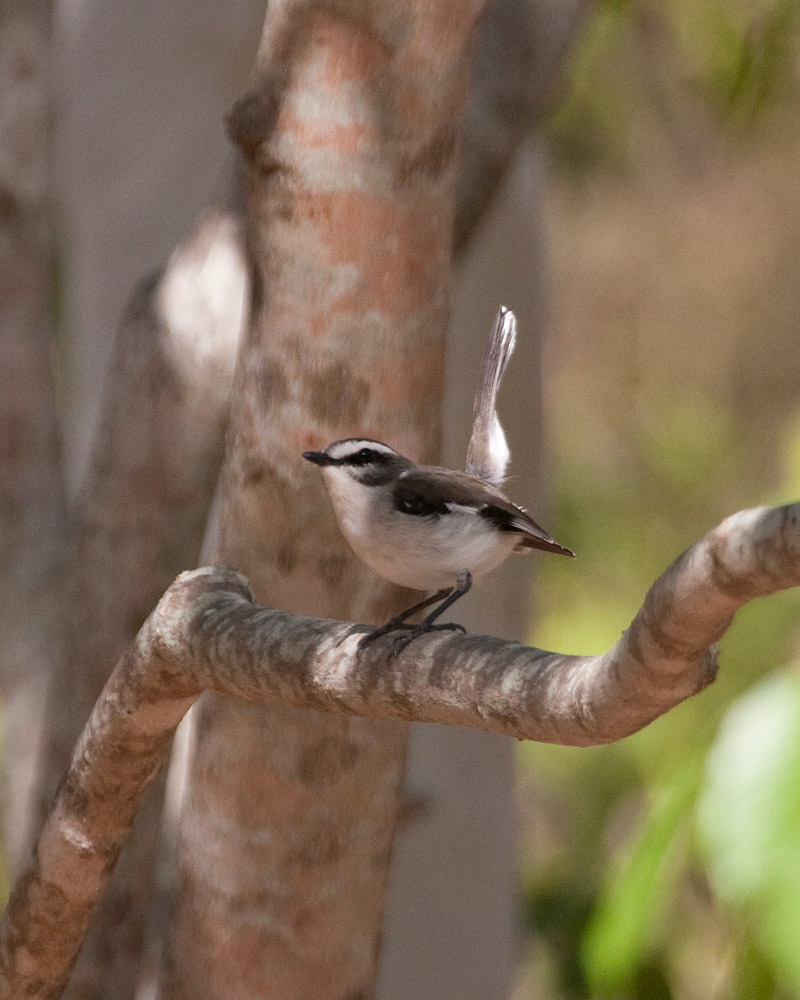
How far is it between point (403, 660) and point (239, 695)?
25 cm

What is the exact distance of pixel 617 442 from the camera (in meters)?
8.18

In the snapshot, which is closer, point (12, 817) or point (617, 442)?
point (12, 817)

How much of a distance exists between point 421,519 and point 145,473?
0.85 metres

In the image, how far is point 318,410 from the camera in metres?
1.93

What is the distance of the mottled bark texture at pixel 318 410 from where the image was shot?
1887 mm

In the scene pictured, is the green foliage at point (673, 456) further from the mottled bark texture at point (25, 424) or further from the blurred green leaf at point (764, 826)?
the mottled bark texture at point (25, 424)

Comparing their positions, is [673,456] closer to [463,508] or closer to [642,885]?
[642,885]

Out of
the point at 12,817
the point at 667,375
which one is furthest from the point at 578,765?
the point at 12,817

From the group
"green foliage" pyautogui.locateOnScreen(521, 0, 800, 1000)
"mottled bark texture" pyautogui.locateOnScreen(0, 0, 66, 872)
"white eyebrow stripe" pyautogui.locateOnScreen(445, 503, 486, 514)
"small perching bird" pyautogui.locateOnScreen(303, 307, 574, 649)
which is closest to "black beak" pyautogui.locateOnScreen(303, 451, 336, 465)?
"small perching bird" pyautogui.locateOnScreen(303, 307, 574, 649)

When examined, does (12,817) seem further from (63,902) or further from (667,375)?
(667,375)

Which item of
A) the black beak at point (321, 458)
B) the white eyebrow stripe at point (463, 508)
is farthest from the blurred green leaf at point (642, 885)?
the black beak at point (321, 458)

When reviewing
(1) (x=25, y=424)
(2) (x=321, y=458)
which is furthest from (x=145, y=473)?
(2) (x=321, y=458)

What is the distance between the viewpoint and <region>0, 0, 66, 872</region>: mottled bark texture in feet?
8.97

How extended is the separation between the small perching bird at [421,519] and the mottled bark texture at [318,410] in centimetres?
21
